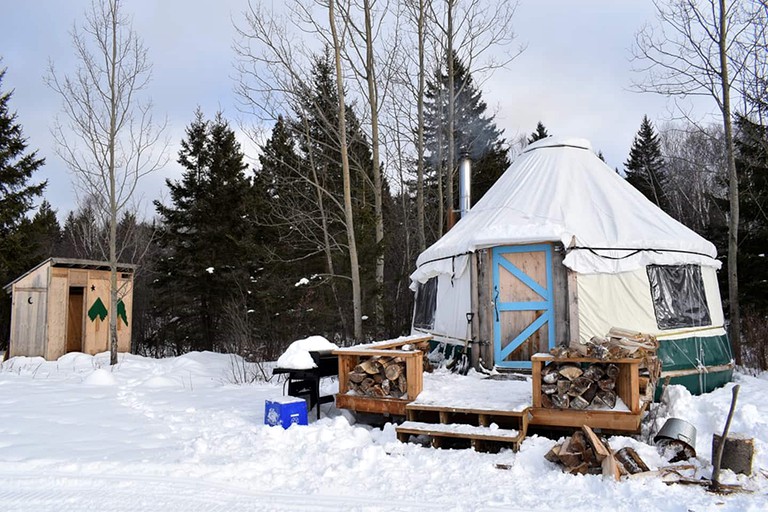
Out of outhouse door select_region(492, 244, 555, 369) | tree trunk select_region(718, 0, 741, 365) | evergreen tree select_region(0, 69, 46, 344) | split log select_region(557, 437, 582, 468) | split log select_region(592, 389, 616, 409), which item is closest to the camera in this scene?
split log select_region(557, 437, 582, 468)

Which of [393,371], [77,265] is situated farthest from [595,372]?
[77,265]

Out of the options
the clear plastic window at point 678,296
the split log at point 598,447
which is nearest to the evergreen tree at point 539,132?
the clear plastic window at point 678,296

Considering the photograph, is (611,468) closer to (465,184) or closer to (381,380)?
(381,380)

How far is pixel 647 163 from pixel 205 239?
17020mm

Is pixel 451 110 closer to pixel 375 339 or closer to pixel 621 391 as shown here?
pixel 375 339

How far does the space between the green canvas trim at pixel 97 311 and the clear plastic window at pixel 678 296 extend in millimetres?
10596

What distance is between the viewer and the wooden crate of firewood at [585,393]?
4.23 m

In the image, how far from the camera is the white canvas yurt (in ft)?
19.7

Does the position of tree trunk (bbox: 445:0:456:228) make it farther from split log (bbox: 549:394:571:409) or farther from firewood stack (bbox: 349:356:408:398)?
split log (bbox: 549:394:571:409)

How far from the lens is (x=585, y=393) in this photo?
4379 mm

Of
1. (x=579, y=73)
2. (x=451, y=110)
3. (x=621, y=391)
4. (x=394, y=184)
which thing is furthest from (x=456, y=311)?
(x=394, y=184)

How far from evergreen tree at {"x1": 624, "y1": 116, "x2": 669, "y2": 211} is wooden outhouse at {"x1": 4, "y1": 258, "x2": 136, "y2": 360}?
18.0 m

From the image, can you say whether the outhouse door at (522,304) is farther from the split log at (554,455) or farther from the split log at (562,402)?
the split log at (554,455)

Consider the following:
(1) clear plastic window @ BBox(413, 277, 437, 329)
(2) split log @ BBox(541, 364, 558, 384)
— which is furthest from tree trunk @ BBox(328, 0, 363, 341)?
(2) split log @ BBox(541, 364, 558, 384)
